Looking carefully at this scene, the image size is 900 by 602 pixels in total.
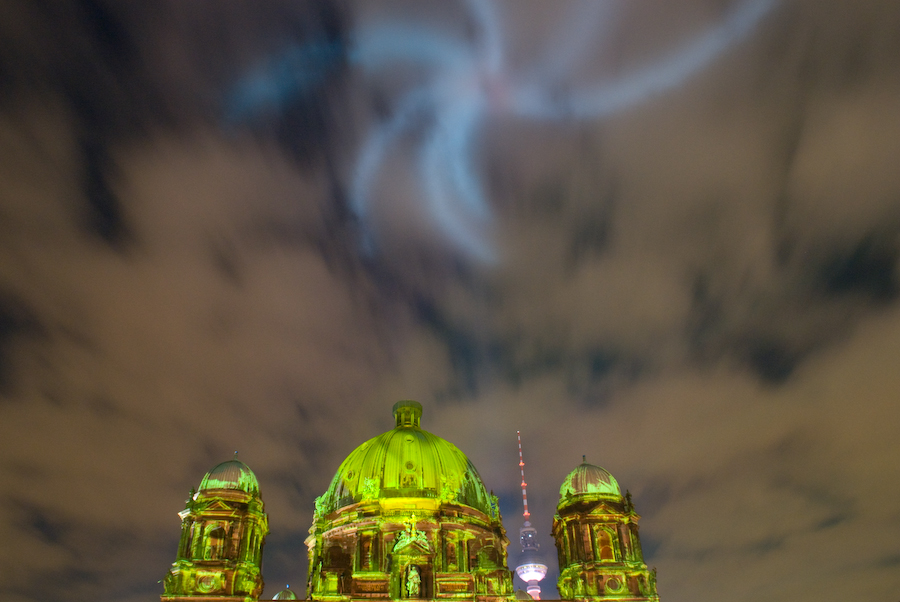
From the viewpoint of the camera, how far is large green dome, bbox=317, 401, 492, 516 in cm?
6700

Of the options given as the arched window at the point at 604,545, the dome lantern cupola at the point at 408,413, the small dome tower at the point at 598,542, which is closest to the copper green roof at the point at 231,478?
the dome lantern cupola at the point at 408,413

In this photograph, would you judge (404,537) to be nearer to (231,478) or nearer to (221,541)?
(221,541)

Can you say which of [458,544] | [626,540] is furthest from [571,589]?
[458,544]

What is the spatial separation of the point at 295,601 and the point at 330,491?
59.8ft

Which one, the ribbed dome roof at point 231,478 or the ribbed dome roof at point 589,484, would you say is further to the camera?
the ribbed dome roof at point 589,484

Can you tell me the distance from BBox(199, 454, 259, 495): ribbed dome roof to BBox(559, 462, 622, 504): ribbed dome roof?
2963cm

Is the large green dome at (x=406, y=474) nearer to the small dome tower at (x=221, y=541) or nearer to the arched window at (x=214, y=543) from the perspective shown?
the small dome tower at (x=221, y=541)

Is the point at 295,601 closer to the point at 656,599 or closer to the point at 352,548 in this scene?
the point at 352,548

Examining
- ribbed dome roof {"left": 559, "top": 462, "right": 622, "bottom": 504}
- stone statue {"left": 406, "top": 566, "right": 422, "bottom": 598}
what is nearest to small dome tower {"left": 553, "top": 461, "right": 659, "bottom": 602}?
ribbed dome roof {"left": 559, "top": 462, "right": 622, "bottom": 504}

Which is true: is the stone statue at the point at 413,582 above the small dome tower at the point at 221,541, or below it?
below

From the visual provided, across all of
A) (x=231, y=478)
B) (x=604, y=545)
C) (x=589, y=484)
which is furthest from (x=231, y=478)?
(x=604, y=545)

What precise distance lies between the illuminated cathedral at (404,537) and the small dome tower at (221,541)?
9 cm

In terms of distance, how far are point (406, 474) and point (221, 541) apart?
19.6m

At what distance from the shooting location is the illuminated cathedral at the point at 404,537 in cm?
5481
